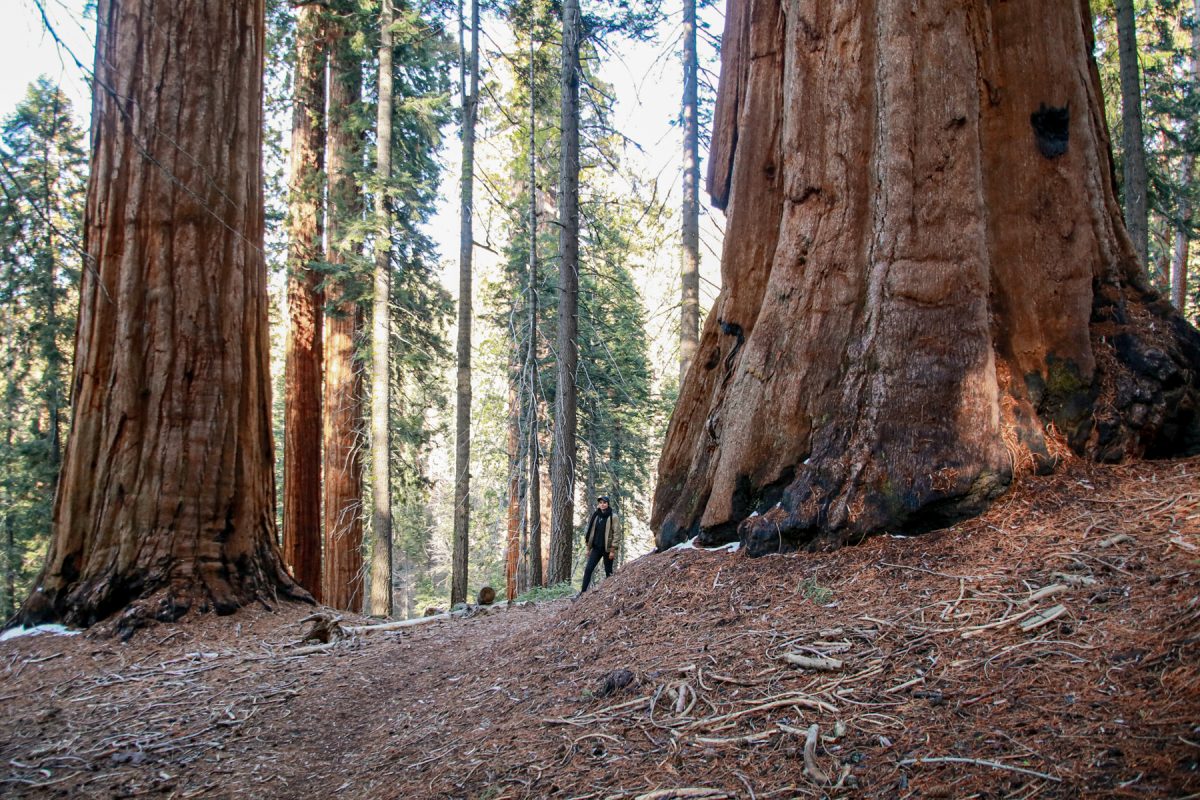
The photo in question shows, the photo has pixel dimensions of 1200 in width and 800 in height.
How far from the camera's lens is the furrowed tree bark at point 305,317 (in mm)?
11242

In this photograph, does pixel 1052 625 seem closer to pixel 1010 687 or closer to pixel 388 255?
pixel 1010 687

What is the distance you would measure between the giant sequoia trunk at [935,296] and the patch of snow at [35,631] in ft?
17.4

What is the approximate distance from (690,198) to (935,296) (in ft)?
33.3

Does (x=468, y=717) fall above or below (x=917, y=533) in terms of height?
below

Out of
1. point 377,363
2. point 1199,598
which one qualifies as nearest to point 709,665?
point 1199,598

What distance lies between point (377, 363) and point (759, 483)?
8736mm

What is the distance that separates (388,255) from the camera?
12.6m

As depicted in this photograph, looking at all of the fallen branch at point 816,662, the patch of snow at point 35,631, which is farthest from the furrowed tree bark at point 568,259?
the fallen branch at point 816,662

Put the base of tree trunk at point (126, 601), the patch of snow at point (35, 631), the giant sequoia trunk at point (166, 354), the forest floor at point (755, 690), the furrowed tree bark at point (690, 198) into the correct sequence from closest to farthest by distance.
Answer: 1. the forest floor at point (755, 690)
2. the patch of snow at point (35, 631)
3. the base of tree trunk at point (126, 601)
4. the giant sequoia trunk at point (166, 354)
5. the furrowed tree bark at point (690, 198)

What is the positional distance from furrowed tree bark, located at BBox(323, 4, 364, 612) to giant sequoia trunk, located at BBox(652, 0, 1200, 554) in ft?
29.0

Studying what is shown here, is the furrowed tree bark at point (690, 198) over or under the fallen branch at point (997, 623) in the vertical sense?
over

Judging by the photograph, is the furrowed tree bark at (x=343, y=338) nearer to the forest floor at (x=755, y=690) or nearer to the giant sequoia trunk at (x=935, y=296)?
the forest floor at (x=755, y=690)

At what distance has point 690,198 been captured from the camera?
46.6ft

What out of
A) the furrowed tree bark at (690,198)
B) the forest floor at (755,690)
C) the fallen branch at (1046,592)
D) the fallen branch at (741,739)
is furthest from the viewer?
the furrowed tree bark at (690,198)
